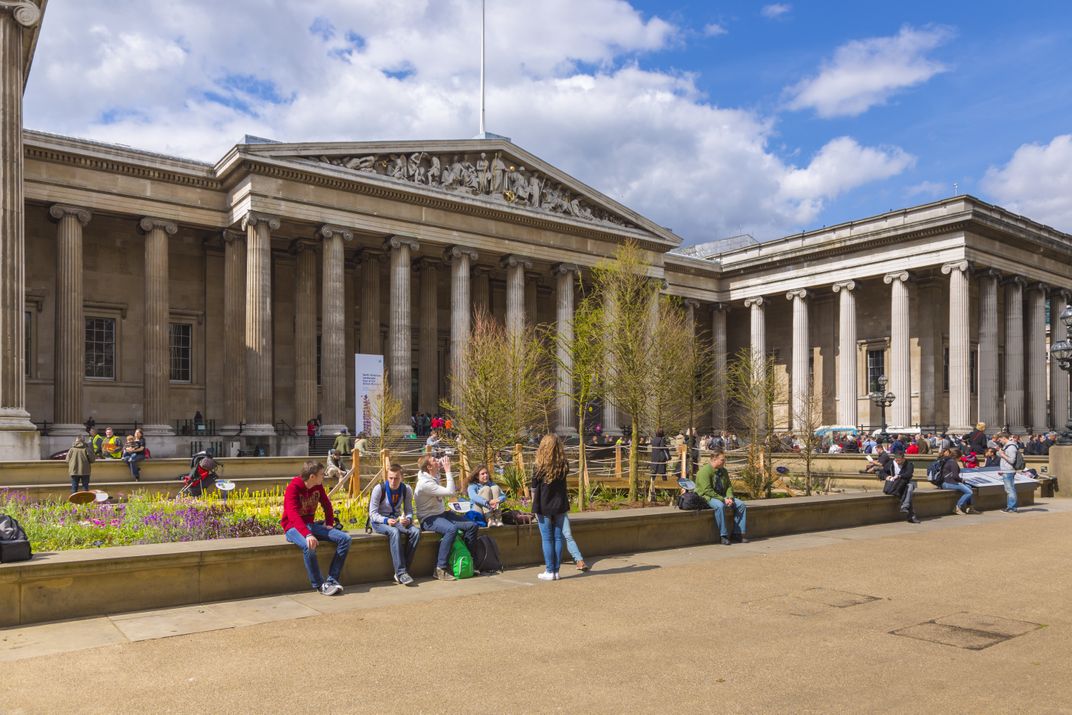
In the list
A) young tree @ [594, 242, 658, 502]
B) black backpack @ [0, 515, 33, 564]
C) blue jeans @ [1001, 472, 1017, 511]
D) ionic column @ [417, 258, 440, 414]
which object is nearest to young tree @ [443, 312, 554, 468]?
young tree @ [594, 242, 658, 502]

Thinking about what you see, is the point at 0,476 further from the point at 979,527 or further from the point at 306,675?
the point at 979,527

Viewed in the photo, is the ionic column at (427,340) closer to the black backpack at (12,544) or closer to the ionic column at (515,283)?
the ionic column at (515,283)

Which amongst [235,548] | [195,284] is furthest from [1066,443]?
[195,284]

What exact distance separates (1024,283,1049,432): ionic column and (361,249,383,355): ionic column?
34.7 meters

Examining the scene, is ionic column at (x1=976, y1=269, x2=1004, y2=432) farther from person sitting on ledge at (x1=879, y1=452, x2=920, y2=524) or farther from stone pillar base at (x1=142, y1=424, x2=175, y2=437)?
stone pillar base at (x1=142, y1=424, x2=175, y2=437)

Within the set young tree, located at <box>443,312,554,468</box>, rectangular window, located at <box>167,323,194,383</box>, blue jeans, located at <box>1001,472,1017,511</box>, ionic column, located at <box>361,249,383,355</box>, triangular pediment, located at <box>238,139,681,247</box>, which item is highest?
triangular pediment, located at <box>238,139,681,247</box>

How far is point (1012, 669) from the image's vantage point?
6609 millimetres

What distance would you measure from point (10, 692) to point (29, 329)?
31.0 meters

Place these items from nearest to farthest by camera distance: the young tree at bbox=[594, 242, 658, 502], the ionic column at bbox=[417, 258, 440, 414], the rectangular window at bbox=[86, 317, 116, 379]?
the young tree at bbox=[594, 242, 658, 502]
the rectangular window at bbox=[86, 317, 116, 379]
the ionic column at bbox=[417, 258, 440, 414]

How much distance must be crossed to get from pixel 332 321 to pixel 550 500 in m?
24.9

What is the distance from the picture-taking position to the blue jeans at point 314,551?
948cm

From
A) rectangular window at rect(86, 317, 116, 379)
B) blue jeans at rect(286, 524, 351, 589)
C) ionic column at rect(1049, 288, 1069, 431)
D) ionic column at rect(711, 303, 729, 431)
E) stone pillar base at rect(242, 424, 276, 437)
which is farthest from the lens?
ionic column at rect(711, 303, 729, 431)

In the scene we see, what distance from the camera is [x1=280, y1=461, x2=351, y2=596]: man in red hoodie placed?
9508mm

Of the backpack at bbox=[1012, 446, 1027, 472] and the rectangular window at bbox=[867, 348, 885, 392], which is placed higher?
the rectangular window at bbox=[867, 348, 885, 392]
